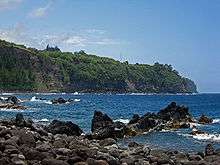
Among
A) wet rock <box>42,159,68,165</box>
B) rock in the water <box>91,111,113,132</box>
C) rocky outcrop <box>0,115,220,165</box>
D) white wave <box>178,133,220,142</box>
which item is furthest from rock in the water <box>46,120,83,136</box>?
wet rock <box>42,159,68,165</box>

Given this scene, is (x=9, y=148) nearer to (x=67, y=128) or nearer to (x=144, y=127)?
(x=67, y=128)

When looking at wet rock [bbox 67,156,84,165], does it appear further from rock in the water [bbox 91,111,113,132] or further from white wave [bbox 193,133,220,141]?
white wave [bbox 193,133,220,141]

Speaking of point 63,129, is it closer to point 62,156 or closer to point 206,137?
point 206,137

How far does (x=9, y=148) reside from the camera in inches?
889

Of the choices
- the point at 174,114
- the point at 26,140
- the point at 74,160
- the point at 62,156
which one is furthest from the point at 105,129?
the point at 174,114

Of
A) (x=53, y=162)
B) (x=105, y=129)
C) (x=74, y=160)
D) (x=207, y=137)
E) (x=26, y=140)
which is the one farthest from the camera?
(x=207, y=137)

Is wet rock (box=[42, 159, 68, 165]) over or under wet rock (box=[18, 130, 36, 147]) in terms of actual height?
under

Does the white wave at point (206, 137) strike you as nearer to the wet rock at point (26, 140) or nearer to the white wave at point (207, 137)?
the white wave at point (207, 137)

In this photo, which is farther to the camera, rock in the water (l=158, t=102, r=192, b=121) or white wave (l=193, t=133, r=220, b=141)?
rock in the water (l=158, t=102, r=192, b=121)

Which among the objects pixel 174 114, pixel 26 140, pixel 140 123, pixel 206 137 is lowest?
pixel 206 137

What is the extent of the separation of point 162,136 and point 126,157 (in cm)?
2219

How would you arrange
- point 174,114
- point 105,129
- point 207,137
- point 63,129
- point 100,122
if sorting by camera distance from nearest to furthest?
1. point 63,129
2. point 105,129
3. point 207,137
4. point 100,122
5. point 174,114

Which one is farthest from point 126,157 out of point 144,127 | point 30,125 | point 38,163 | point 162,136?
point 144,127

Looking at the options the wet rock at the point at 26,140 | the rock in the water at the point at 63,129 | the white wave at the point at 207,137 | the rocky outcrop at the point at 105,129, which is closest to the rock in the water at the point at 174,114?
the rocky outcrop at the point at 105,129
